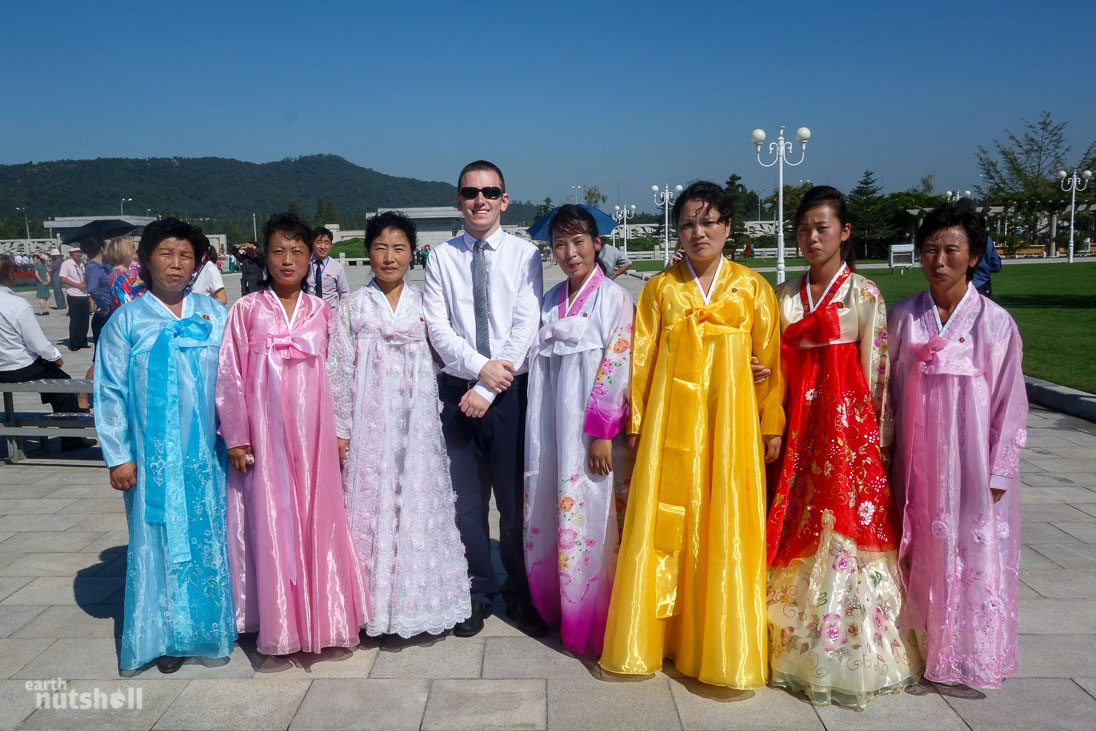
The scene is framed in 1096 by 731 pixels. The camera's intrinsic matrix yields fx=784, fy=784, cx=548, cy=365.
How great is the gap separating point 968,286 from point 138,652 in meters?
3.40

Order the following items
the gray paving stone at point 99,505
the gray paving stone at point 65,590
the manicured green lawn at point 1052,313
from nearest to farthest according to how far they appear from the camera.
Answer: the gray paving stone at point 65,590, the gray paving stone at point 99,505, the manicured green lawn at point 1052,313

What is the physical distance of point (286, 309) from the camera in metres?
3.15

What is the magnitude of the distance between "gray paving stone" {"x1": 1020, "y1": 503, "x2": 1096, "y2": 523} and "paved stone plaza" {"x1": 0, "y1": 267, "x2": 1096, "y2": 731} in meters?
0.56

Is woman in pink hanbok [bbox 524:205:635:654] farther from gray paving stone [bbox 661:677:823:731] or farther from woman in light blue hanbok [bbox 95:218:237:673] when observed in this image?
woman in light blue hanbok [bbox 95:218:237:673]

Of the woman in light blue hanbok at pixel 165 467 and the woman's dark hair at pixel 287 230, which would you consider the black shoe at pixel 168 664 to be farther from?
the woman's dark hair at pixel 287 230

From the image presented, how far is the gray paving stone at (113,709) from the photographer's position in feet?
8.84

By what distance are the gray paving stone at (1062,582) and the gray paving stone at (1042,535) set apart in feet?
1.29

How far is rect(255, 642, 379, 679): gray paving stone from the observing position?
3008 mm

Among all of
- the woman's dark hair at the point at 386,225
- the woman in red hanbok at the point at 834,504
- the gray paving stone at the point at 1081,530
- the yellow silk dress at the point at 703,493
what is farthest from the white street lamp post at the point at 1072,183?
the woman's dark hair at the point at 386,225

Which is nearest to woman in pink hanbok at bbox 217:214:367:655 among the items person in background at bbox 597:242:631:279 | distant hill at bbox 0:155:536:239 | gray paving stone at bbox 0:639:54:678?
gray paving stone at bbox 0:639:54:678

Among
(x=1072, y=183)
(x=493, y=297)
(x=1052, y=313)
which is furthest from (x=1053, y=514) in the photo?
(x=1072, y=183)

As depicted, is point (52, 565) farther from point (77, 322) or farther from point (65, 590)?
point (77, 322)

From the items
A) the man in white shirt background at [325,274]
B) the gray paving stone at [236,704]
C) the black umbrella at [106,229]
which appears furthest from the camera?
the black umbrella at [106,229]

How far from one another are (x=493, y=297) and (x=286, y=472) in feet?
3.59
